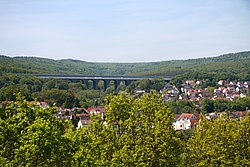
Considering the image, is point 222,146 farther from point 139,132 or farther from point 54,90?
point 54,90

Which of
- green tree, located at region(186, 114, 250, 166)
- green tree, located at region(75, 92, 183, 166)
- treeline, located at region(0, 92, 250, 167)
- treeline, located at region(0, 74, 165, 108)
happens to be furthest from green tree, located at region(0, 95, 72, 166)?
treeline, located at region(0, 74, 165, 108)

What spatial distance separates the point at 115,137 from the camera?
1600 cm

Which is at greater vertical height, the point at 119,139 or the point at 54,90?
the point at 119,139

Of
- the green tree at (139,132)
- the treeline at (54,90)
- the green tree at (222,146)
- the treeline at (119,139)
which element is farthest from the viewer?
the treeline at (54,90)

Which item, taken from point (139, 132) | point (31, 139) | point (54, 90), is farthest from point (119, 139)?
point (54, 90)

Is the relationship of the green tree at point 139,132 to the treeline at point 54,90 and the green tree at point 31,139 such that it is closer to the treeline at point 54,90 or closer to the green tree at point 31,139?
the green tree at point 31,139

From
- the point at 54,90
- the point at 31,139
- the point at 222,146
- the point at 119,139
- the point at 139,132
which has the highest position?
the point at 31,139

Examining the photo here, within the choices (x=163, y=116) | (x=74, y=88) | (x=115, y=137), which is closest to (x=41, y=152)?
(x=115, y=137)

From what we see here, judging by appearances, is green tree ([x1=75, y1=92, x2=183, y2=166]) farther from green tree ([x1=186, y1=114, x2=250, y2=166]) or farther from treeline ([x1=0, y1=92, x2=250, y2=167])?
green tree ([x1=186, y1=114, x2=250, y2=166])

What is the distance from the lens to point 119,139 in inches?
632

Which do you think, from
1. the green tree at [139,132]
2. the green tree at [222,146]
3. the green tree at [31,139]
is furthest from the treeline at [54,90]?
the green tree at [31,139]

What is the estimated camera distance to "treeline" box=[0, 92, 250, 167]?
11961 mm

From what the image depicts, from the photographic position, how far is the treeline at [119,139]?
12.0 meters

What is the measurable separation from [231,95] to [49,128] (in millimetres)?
103053
